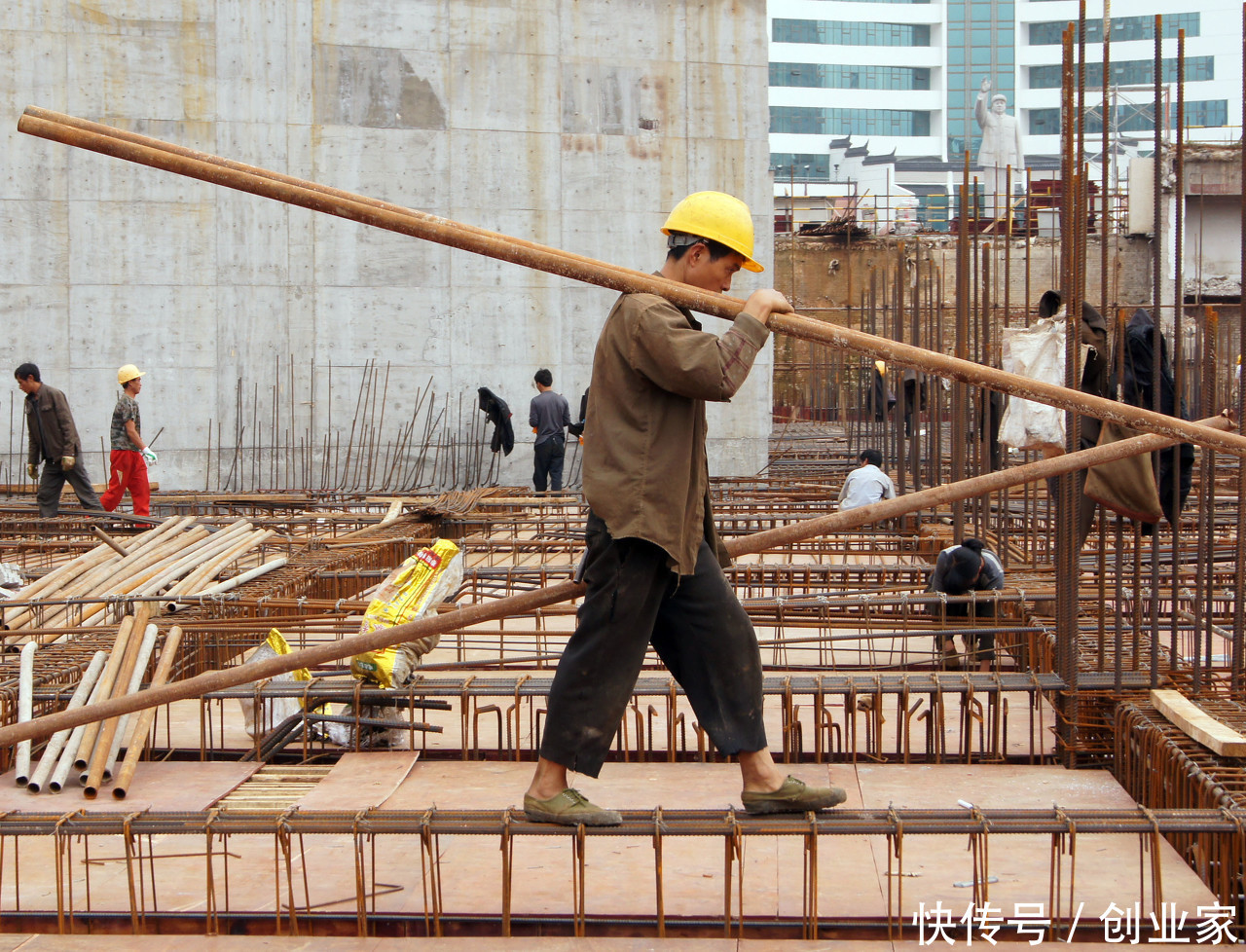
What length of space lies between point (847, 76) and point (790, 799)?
58.9m

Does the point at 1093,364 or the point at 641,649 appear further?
the point at 1093,364

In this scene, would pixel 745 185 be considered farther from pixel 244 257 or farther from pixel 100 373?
pixel 100 373

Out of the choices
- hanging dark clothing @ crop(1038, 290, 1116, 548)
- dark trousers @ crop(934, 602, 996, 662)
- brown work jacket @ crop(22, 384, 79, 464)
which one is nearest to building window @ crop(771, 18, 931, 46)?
brown work jacket @ crop(22, 384, 79, 464)

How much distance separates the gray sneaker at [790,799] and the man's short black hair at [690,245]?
4.48ft

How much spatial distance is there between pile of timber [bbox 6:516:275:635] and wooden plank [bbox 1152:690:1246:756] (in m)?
4.44

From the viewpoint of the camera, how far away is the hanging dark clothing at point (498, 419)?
603 inches

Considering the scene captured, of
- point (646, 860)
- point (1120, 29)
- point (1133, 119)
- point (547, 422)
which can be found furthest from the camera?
point (1120, 29)

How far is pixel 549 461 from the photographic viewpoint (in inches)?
593

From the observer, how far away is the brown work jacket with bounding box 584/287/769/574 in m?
3.03

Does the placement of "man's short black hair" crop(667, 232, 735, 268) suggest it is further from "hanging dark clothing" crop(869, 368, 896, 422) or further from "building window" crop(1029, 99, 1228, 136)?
"building window" crop(1029, 99, 1228, 136)

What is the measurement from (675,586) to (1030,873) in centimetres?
129

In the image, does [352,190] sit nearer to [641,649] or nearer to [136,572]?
[136,572]

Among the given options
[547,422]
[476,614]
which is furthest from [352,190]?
[476,614]

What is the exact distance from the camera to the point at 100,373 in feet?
50.6
